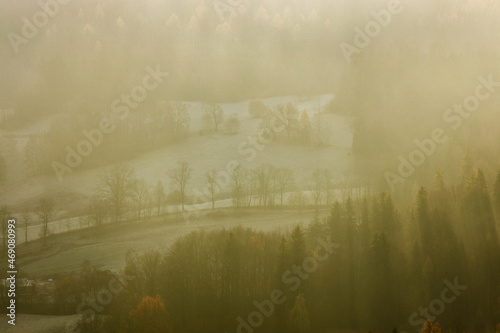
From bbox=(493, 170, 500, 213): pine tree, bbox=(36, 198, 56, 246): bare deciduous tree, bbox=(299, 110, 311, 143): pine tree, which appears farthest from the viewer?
bbox=(299, 110, 311, 143): pine tree

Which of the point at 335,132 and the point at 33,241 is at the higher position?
the point at 335,132

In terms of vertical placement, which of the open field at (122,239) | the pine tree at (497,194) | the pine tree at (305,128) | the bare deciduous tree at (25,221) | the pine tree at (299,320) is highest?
the pine tree at (305,128)

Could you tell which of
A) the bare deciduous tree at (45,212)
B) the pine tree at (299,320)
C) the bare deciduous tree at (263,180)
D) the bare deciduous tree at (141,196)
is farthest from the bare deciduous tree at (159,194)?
the pine tree at (299,320)

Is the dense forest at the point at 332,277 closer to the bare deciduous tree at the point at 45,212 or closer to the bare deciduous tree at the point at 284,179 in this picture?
the bare deciduous tree at the point at 45,212

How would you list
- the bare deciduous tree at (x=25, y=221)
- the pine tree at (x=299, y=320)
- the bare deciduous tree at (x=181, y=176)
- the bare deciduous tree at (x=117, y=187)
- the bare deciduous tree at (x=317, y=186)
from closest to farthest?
the pine tree at (x=299, y=320) → the bare deciduous tree at (x=25, y=221) → the bare deciduous tree at (x=117, y=187) → the bare deciduous tree at (x=317, y=186) → the bare deciduous tree at (x=181, y=176)

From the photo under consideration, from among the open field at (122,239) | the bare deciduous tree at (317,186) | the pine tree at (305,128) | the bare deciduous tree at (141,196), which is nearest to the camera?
the open field at (122,239)

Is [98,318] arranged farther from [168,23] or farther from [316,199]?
[168,23]

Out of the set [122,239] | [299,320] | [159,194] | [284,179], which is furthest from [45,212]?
[299,320]

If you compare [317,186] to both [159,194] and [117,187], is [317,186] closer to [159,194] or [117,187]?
[159,194]

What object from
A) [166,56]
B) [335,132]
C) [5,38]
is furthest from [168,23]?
[335,132]

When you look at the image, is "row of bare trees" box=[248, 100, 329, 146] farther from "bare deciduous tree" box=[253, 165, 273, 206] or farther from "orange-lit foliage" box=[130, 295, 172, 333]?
"orange-lit foliage" box=[130, 295, 172, 333]

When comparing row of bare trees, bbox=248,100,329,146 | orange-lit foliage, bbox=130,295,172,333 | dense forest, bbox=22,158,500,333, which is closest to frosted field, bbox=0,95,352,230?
row of bare trees, bbox=248,100,329,146
